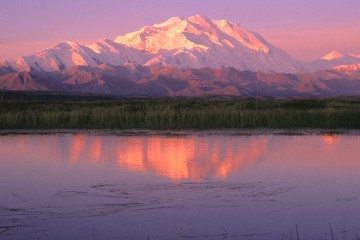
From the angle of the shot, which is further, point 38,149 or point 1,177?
point 38,149

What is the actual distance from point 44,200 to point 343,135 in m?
17.6

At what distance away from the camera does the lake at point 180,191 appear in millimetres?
10648

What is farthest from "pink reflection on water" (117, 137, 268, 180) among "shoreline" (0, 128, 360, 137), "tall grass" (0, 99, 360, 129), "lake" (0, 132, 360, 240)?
"tall grass" (0, 99, 360, 129)

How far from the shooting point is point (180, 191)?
45.0 feet

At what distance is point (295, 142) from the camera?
24.3m

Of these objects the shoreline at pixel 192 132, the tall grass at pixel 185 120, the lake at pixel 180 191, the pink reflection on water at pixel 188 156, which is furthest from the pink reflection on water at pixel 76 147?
the tall grass at pixel 185 120

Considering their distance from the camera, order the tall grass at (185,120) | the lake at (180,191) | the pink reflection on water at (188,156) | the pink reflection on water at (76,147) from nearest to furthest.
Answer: the lake at (180,191), the pink reflection on water at (188,156), the pink reflection on water at (76,147), the tall grass at (185,120)

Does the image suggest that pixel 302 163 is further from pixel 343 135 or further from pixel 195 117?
pixel 195 117

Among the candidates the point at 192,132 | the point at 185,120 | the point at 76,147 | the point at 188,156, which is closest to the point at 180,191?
the point at 188,156

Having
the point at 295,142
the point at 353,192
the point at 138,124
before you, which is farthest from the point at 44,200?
the point at 138,124

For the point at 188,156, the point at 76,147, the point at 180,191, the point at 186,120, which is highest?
the point at 186,120

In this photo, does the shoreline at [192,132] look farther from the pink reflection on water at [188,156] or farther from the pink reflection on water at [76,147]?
the pink reflection on water at [188,156]

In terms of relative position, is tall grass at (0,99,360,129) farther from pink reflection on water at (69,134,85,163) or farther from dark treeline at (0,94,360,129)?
pink reflection on water at (69,134,85,163)

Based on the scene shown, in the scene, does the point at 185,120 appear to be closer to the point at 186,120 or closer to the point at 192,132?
the point at 186,120
